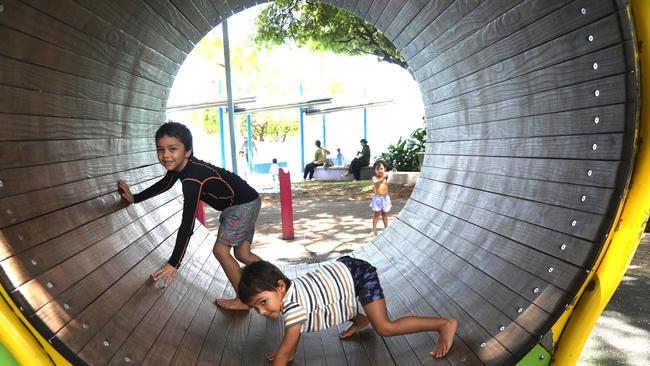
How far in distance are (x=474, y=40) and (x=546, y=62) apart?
1.00 metres

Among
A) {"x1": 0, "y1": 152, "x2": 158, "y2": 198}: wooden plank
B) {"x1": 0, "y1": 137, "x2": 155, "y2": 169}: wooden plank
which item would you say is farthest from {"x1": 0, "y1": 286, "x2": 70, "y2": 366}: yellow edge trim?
{"x1": 0, "y1": 137, "x2": 155, "y2": 169}: wooden plank

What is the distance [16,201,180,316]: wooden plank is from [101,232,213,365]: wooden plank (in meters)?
0.24

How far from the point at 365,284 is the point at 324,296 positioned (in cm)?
27

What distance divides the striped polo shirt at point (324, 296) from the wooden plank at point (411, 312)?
43 centimetres

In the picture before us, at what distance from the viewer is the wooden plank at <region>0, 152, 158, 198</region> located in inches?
81.3

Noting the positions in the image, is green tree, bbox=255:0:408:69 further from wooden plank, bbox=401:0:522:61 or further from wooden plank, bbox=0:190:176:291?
wooden plank, bbox=0:190:176:291

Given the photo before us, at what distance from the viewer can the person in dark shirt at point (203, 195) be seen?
10.4 ft

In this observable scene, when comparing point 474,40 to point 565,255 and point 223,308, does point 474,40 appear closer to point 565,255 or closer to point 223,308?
point 565,255

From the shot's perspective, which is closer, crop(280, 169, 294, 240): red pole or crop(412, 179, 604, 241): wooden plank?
crop(412, 179, 604, 241): wooden plank

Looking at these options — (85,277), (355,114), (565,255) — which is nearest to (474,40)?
(565,255)

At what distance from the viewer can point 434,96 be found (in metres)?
4.99

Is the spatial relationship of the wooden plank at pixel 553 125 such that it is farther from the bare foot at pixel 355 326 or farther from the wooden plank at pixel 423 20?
the bare foot at pixel 355 326

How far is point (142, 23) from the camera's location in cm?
356

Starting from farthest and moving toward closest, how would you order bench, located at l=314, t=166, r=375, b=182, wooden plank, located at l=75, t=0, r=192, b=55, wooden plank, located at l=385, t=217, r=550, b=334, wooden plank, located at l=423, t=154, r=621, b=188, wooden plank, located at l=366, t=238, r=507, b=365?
1. bench, located at l=314, t=166, r=375, b=182
2. wooden plank, located at l=75, t=0, r=192, b=55
3. wooden plank, located at l=366, t=238, r=507, b=365
4. wooden plank, located at l=385, t=217, r=550, b=334
5. wooden plank, located at l=423, t=154, r=621, b=188
